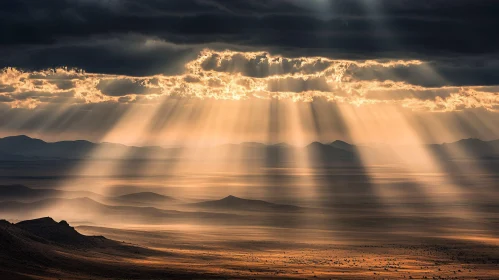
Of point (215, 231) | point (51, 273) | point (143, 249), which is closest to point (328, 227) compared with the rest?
point (215, 231)

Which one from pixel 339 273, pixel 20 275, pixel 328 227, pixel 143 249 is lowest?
pixel 20 275

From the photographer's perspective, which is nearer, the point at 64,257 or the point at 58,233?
the point at 64,257

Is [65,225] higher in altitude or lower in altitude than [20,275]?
higher

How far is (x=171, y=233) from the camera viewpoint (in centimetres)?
14512

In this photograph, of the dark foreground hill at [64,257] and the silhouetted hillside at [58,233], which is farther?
the silhouetted hillside at [58,233]

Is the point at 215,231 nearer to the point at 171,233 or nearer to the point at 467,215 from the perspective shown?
the point at 171,233

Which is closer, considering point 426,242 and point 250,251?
point 250,251

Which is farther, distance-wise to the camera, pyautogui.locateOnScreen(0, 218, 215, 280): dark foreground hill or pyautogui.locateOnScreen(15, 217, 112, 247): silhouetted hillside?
pyautogui.locateOnScreen(15, 217, 112, 247): silhouetted hillside

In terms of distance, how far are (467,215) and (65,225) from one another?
11536 centimetres

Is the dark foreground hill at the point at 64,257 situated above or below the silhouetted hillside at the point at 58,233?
below

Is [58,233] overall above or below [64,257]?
above

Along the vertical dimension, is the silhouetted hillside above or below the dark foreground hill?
above

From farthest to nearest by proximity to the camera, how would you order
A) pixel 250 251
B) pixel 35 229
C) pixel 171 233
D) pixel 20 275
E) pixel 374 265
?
pixel 171 233 < pixel 250 251 < pixel 35 229 < pixel 374 265 < pixel 20 275


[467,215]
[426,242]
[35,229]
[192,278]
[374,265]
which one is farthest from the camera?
[467,215]
